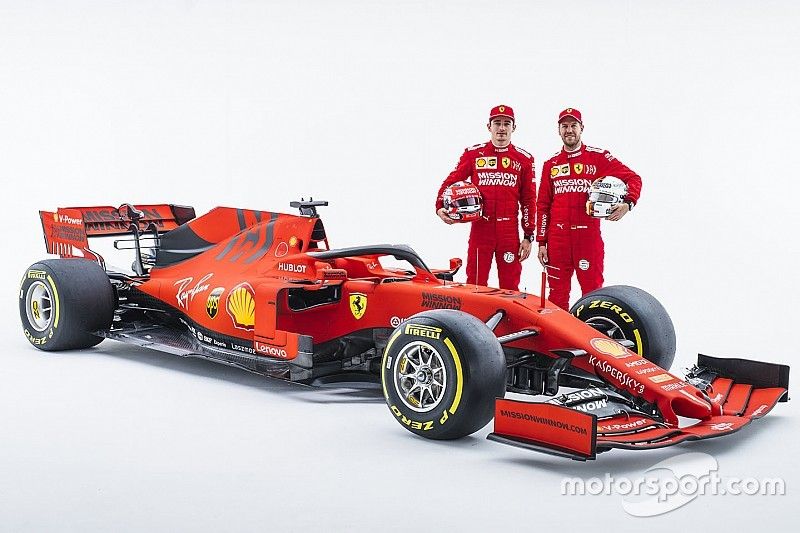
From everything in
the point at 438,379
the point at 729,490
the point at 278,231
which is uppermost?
the point at 278,231

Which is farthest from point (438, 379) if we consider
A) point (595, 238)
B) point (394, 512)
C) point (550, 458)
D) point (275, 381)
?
point (595, 238)

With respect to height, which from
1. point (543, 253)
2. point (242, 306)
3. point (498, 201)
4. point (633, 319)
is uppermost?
point (498, 201)

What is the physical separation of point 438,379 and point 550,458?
3.16 feet

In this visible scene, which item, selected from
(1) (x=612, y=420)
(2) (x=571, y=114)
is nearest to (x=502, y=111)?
(2) (x=571, y=114)

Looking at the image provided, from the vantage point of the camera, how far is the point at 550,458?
297 inches

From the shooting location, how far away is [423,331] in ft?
26.2

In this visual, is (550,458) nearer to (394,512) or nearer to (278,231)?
(394,512)

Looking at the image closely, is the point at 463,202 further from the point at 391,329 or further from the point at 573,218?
the point at 391,329

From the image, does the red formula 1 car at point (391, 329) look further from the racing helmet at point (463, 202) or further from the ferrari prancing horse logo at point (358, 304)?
the racing helmet at point (463, 202)

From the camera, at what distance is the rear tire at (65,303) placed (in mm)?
10977

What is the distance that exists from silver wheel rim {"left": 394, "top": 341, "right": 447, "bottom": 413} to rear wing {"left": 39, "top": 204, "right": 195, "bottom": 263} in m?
4.93

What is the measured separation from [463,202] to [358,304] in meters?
2.55

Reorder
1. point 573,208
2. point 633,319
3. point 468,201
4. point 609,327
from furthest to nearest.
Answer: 1. point 468,201
2. point 573,208
3. point 609,327
4. point 633,319

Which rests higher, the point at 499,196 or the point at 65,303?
the point at 499,196
